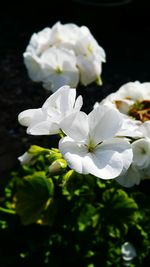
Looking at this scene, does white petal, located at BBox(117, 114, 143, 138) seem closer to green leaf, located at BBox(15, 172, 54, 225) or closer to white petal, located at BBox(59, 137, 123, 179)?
white petal, located at BBox(59, 137, 123, 179)

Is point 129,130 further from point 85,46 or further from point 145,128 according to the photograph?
point 85,46

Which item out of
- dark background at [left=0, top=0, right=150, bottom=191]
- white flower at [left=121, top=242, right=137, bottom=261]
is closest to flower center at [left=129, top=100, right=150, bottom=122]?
white flower at [left=121, top=242, right=137, bottom=261]

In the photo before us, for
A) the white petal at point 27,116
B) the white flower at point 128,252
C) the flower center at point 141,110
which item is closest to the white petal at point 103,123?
the white petal at point 27,116

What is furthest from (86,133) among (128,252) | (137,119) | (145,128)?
(128,252)

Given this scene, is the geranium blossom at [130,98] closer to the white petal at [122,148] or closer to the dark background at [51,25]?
the white petal at [122,148]

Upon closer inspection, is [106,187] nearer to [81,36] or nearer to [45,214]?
[45,214]

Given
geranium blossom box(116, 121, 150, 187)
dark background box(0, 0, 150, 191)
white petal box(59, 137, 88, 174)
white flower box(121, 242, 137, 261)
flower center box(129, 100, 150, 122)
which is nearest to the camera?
white petal box(59, 137, 88, 174)

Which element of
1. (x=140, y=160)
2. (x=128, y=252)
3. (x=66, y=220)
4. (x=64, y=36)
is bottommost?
(x=128, y=252)
